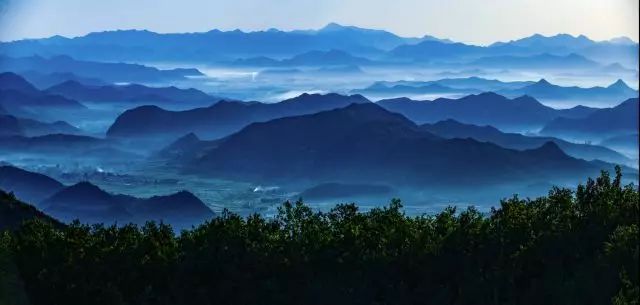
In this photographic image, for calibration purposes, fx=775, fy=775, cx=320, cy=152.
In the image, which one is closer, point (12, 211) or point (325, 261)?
point (325, 261)

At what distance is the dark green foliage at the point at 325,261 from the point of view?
647 inches

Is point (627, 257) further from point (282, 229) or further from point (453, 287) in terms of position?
point (282, 229)

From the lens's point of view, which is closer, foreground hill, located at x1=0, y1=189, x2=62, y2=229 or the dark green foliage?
the dark green foliage

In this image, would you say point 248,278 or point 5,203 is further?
point 5,203

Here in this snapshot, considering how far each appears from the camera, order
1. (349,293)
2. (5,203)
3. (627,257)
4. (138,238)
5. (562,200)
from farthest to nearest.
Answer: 1. (5,203)
2. (562,200)
3. (138,238)
4. (349,293)
5. (627,257)

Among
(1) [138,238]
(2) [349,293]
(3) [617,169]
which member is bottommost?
(2) [349,293]

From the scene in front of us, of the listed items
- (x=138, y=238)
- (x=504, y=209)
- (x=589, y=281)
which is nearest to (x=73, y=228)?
(x=138, y=238)

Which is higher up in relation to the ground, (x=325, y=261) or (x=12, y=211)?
(x=12, y=211)

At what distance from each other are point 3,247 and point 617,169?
46.8 feet

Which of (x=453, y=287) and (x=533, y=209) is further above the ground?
(x=533, y=209)

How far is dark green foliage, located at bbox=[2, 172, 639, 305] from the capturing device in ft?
53.9

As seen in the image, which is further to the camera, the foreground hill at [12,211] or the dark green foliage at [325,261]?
the foreground hill at [12,211]

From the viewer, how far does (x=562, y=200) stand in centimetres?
1884

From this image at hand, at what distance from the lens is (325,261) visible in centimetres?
1738
